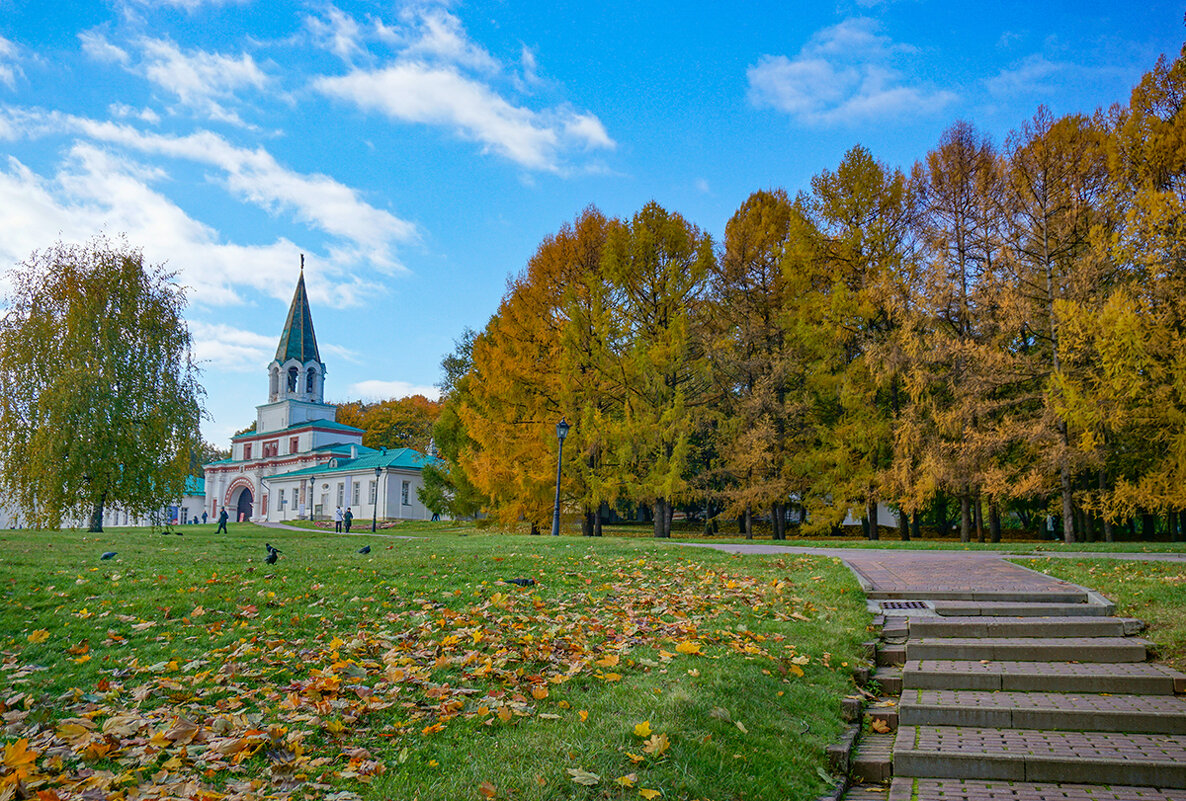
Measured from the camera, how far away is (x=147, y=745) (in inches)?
157

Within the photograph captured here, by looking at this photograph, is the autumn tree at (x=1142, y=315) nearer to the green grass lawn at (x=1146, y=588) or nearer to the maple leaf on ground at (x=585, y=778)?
the green grass lawn at (x=1146, y=588)

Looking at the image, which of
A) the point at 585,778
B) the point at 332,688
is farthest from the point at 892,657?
the point at 332,688

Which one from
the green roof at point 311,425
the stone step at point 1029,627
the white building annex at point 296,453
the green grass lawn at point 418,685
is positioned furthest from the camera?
the green roof at point 311,425

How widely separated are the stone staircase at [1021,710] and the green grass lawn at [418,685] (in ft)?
1.53

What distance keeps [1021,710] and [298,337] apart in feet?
222

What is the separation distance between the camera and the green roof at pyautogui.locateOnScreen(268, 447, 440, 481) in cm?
5328

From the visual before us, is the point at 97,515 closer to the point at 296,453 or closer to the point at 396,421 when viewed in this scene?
the point at 296,453

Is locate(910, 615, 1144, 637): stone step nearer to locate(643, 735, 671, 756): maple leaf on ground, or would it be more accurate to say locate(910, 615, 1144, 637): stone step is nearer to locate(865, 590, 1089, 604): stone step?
locate(865, 590, 1089, 604): stone step

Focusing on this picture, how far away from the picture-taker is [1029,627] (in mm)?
6891

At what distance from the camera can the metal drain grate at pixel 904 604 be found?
7910mm

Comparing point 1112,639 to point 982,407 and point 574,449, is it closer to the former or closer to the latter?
point 982,407

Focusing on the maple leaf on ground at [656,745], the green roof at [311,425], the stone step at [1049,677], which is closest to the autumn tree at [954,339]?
the stone step at [1049,677]

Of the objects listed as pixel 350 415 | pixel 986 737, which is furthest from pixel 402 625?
pixel 350 415

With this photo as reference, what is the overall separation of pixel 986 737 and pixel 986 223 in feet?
69.1
